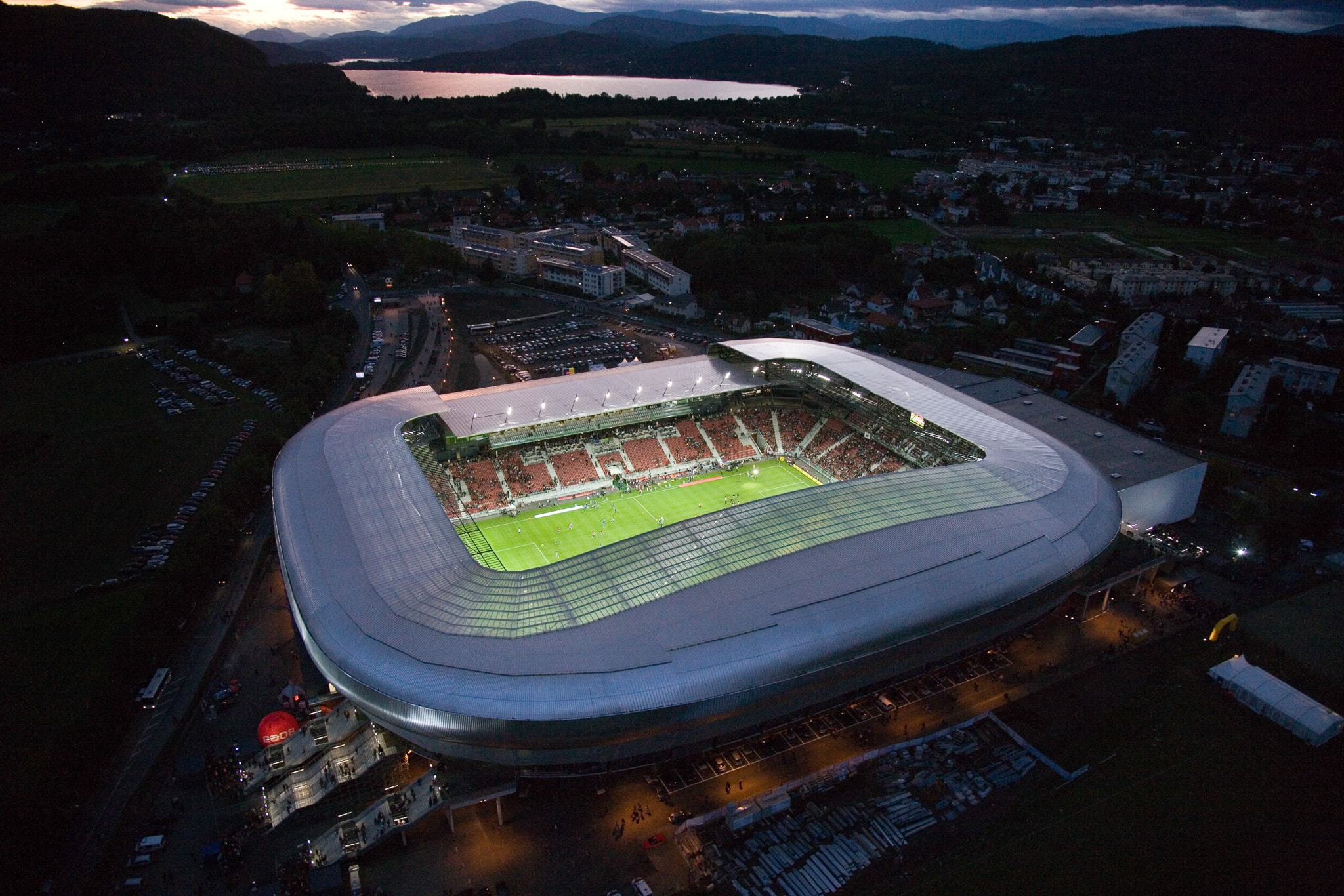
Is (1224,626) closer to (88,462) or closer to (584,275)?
(88,462)

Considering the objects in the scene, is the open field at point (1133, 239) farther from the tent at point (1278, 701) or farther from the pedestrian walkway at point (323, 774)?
the pedestrian walkway at point (323, 774)

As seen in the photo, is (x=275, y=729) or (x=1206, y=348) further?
(x=1206, y=348)

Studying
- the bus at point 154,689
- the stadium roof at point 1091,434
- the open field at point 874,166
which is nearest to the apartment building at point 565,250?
the stadium roof at point 1091,434

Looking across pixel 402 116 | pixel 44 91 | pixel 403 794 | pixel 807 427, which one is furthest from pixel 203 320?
pixel 402 116

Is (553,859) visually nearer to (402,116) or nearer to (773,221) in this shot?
(773,221)

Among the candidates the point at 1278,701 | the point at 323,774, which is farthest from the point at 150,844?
the point at 1278,701

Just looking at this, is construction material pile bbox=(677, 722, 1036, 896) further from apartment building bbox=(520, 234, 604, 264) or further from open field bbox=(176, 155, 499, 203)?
open field bbox=(176, 155, 499, 203)
